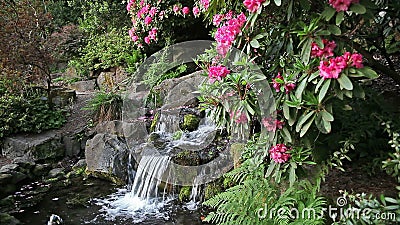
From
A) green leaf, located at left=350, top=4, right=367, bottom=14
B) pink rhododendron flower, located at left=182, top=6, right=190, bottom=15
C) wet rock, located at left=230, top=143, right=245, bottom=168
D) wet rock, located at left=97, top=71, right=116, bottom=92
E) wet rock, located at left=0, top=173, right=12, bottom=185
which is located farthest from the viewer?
wet rock, located at left=97, top=71, right=116, bottom=92

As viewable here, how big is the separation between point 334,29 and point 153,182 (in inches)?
126

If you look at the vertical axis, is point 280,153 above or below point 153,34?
below

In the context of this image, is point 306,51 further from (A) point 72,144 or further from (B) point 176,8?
(A) point 72,144

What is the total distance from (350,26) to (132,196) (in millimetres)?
3292

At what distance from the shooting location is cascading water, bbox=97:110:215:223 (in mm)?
4023

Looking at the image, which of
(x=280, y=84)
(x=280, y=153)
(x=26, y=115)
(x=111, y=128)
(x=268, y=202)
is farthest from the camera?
(x=26, y=115)

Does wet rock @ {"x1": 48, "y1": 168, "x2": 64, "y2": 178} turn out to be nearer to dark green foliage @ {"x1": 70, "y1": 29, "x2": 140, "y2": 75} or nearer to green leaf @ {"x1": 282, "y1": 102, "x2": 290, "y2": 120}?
dark green foliage @ {"x1": 70, "y1": 29, "x2": 140, "y2": 75}

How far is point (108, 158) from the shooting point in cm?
514

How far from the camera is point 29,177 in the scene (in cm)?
530

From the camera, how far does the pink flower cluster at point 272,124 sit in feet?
6.26

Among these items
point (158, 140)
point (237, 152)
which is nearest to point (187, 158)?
point (158, 140)

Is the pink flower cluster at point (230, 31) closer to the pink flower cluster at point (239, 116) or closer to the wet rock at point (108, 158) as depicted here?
the pink flower cluster at point (239, 116)

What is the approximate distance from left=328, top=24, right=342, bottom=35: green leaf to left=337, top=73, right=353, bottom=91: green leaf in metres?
0.20

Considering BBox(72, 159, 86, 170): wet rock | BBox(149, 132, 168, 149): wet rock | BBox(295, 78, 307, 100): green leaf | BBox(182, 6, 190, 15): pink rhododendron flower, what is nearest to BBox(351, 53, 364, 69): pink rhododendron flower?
BBox(295, 78, 307, 100): green leaf
